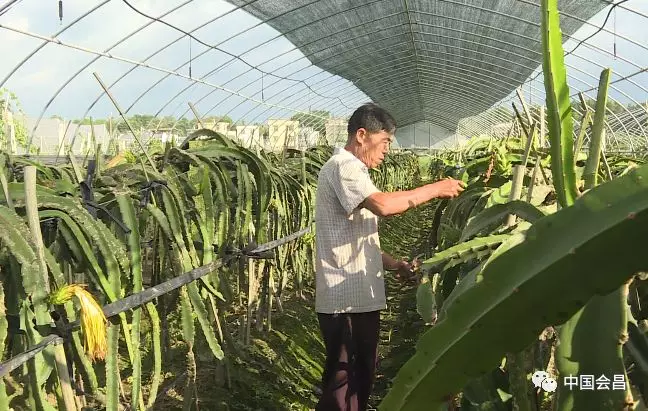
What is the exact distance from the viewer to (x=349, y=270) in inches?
92.3

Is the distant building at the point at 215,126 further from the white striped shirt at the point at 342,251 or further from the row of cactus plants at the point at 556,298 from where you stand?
the row of cactus plants at the point at 556,298

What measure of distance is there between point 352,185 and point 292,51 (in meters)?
11.1

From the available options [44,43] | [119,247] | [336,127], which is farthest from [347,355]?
[336,127]

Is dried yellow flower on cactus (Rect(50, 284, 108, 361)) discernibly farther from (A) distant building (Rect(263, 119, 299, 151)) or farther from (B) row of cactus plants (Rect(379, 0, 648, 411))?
(A) distant building (Rect(263, 119, 299, 151))

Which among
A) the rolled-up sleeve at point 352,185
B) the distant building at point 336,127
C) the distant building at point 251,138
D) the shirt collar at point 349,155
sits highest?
the distant building at point 336,127

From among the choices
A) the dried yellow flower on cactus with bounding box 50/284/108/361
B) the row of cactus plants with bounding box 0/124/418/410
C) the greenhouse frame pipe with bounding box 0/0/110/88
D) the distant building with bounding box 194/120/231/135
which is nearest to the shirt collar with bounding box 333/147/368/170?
the row of cactus plants with bounding box 0/124/418/410

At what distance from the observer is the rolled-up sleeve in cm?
225

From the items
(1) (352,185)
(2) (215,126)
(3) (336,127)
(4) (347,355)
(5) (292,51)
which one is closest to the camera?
(1) (352,185)

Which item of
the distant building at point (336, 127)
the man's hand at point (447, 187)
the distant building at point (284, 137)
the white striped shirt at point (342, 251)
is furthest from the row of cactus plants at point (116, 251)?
the distant building at point (336, 127)

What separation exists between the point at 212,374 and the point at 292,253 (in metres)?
1.07

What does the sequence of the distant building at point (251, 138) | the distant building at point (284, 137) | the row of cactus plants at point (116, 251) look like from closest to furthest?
1. the row of cactus plants at point (116, 251)
2. the distant building at point (251, 138)
3. the distant building at point (284, 137)

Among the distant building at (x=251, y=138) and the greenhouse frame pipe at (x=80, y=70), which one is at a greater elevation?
the greenhouse frame pipe at (x=80, y=70)

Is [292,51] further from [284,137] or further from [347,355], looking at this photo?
[347,355]

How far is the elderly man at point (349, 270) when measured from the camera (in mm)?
2336
